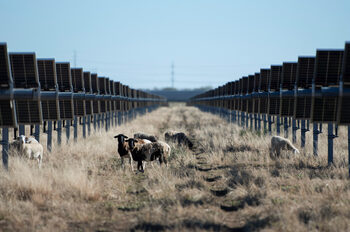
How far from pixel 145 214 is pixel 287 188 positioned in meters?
3.41

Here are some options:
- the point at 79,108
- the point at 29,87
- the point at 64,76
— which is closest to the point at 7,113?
the point at 29,87

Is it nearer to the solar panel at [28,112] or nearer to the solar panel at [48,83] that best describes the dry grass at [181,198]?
the solar panel at [28,112]

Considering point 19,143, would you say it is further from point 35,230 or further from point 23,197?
point 35,230

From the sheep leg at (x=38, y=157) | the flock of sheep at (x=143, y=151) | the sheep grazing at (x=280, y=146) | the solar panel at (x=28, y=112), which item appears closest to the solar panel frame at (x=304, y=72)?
the sheep grazing at (x=280, y=146)

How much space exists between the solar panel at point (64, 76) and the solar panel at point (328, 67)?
8641 mm

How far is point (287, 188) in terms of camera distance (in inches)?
318

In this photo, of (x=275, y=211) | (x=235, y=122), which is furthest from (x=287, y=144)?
(x=235, y=122)

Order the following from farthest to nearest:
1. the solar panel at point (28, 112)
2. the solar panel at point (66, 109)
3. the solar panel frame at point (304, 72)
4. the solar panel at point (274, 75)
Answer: the solar panel at point (274, 75) < the solar panel at point (66, 109) < the solar panel frame at point (304, 72) < the solar panel at point (28, 112)

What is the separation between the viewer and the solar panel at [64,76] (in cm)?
1367

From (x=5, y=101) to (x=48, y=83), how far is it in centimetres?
329

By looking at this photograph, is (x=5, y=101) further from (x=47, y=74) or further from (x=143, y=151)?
(x=143, y=151)

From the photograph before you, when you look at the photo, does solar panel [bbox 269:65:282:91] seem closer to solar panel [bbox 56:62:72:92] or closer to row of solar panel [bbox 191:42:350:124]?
row of solar panel [bbox 191:42:350:124]

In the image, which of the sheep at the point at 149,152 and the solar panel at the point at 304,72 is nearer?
the sheep at the point at 149,152

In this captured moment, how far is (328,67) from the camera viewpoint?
382 inches
